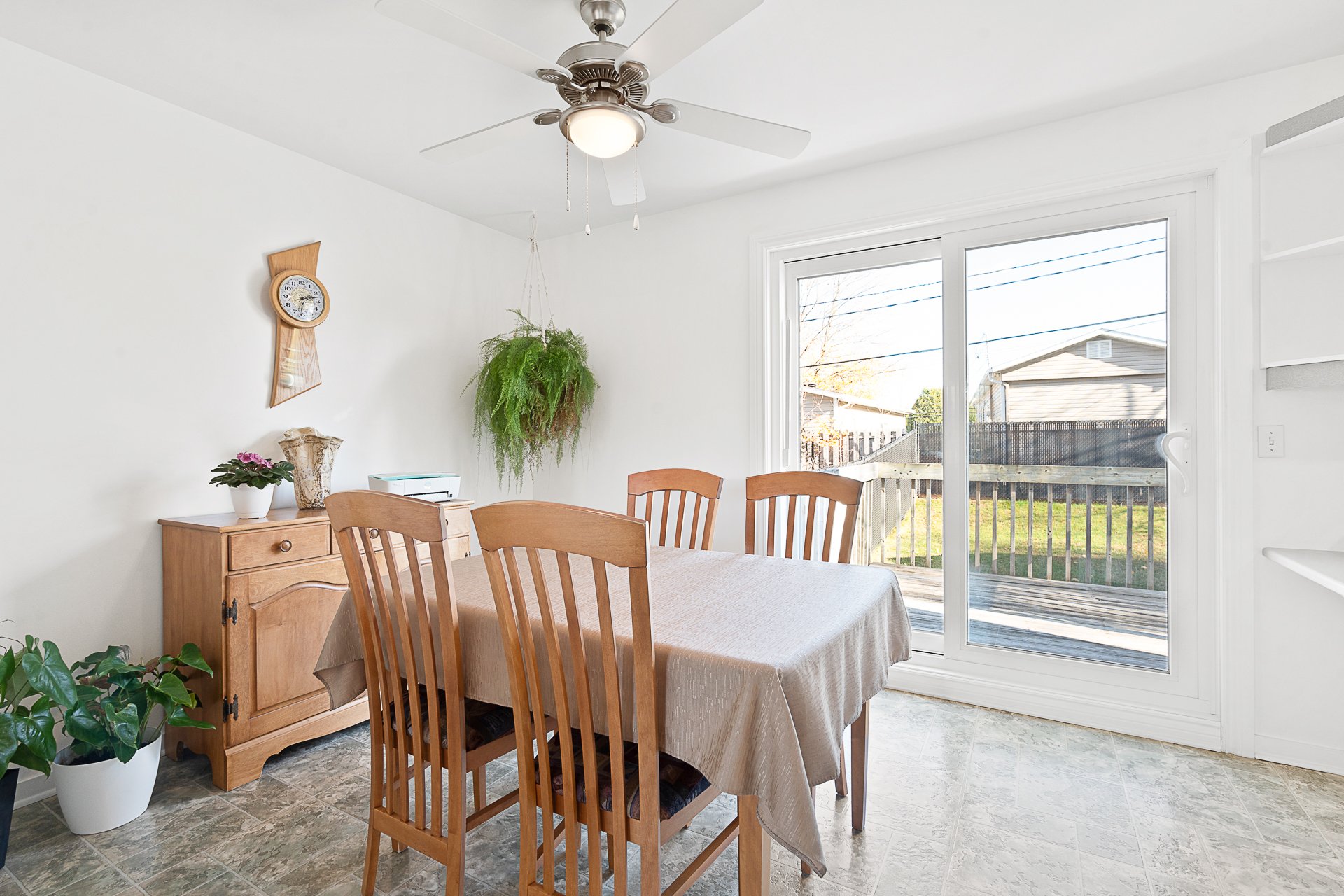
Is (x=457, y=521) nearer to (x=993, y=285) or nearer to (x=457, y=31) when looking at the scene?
(x=457, y=31)

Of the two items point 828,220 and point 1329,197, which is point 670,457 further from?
point 1329,197

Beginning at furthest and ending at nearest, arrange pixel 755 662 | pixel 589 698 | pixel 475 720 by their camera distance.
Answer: pixel 475 720
pixel 589 698
pixel 755 662

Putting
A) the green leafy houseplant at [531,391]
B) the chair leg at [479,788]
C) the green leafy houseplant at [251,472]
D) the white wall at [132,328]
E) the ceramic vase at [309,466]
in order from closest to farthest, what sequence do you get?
the chair leg at [479,788], the white wall at [132,328], the green leafy houseplant at [251,472], the ceramic vase at [309,466], the green leafy houseplant at [531,391]

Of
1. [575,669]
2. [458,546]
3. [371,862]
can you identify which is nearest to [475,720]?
[371,862]

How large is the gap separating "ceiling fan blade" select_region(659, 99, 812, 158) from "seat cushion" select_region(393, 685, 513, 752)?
1680 mm

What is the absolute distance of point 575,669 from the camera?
1215mm

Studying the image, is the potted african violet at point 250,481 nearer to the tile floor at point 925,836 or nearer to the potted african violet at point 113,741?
the potted african violet at point 113,741

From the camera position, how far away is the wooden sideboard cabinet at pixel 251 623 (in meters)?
2.16

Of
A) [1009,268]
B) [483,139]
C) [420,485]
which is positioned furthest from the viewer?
[420,485]

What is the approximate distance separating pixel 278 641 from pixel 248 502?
1.66 feet

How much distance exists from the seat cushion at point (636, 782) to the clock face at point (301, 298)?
2267 mm

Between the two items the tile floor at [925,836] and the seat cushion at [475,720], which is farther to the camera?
the tile floor at [925,836]

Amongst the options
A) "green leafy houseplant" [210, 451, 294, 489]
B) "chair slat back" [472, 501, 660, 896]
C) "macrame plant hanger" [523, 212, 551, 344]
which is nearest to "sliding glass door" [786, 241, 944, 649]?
"macrame plant hanger" [523, 212, 551, 344]

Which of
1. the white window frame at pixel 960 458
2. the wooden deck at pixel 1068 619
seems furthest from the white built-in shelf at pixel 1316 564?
the wooden deck at pixel 1068 619
